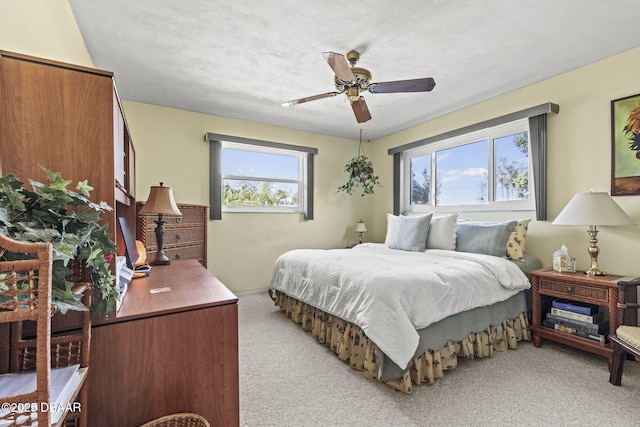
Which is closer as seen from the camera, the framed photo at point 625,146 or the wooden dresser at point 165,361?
the wooden dresser at point 165,361

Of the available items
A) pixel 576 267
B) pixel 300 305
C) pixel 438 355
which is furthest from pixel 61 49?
pixel 576 267

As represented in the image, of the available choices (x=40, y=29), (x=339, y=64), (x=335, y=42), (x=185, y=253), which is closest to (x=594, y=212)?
(x=339, y=64)

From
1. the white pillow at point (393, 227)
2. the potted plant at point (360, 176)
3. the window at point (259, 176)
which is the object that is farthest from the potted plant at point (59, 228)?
Answer: the potted plant at point (360, 176)

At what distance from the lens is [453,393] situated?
6.14ft

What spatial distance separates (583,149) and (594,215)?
792mm

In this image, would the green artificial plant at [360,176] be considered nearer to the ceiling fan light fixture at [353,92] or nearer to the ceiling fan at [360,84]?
the ceiling fan at [360,84]

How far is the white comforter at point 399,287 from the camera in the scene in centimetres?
189

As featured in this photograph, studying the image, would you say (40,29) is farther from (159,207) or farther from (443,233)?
(443,233)

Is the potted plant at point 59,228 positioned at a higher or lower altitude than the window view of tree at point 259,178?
lower

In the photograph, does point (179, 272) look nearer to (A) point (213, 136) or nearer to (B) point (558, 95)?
(A) point (213, 136)

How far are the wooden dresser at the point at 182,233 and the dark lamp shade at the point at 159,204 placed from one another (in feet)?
2.63

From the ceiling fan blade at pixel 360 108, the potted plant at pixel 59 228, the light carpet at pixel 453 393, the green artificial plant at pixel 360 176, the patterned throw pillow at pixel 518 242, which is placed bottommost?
the light carpet at pixel 453 393

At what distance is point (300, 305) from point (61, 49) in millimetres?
2627

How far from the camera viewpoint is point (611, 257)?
2561mm
